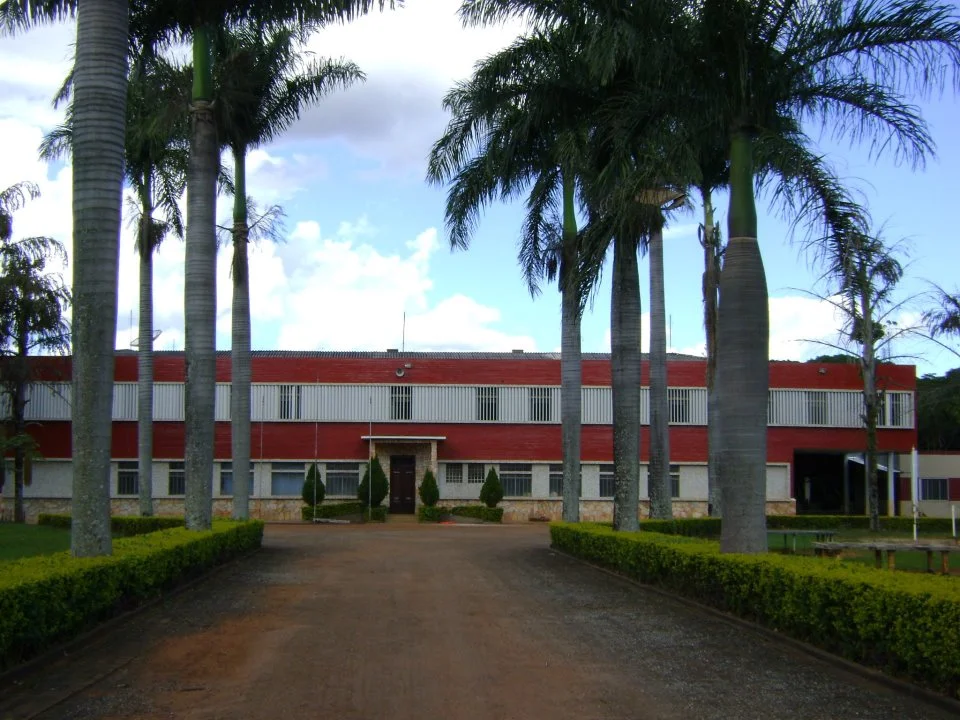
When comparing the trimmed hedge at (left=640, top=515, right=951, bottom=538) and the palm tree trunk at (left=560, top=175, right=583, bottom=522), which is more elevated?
the palm tree trunk at (left=560, top=175, right=583, bottom=522)

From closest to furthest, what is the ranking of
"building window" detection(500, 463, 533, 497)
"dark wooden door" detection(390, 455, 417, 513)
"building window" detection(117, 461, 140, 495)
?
"building window" detection(117, 461, 140, 495), "dark wooden door" detection(390, 455, 417, 513), "building window" detection(500, 463, 533, 497)

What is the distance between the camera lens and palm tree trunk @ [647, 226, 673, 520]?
2625cm

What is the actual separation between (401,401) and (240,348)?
17038mm

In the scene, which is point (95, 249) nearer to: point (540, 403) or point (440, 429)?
point (440, 429)

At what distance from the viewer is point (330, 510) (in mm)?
40281

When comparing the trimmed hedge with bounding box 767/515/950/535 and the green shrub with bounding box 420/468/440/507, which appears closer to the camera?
the trimmed hedge with bounding box 767/515/950/535

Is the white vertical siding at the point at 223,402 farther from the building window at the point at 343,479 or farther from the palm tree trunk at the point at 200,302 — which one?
the palm tree trunk at the point at 200,302

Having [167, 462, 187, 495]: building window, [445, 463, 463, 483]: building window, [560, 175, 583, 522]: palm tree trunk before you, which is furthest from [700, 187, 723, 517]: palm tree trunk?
[167, 462, 187, 495]: building window

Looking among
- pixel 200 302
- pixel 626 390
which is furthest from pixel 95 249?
pixel 626 390

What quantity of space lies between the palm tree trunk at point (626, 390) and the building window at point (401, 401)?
23372mm

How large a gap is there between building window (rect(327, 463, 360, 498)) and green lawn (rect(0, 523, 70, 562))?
12572 mm

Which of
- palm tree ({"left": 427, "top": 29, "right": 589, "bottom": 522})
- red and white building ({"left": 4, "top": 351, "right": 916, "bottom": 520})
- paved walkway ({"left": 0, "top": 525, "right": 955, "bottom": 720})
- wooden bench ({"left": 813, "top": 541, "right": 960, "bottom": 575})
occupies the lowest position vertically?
paved walkway ({"left": 0, "top": 525, "right": 955, "bottom": 720})

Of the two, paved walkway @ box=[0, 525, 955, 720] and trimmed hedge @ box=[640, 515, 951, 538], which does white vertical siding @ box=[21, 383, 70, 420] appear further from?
paved walkway @ box=[0, 525, 955, 720]

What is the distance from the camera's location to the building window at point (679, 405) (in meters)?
43.1
